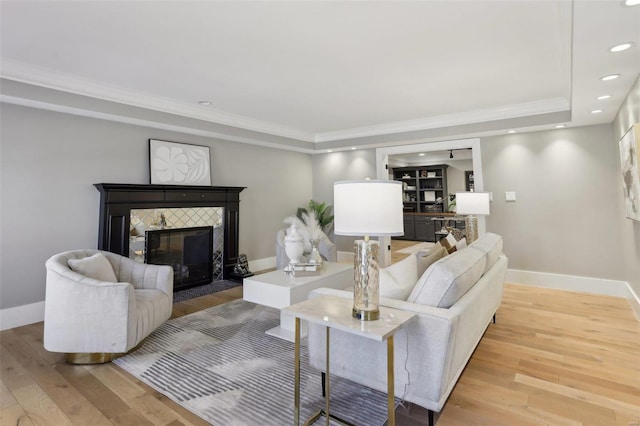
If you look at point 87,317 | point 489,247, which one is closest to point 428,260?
point 489,247

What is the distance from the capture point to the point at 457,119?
4605 millimetres

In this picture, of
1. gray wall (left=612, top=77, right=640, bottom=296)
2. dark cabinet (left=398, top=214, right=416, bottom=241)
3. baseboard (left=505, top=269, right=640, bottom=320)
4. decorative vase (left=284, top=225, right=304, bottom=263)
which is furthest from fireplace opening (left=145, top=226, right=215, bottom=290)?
dark cabinet (left=398, top=214, right=416, bottom=241)

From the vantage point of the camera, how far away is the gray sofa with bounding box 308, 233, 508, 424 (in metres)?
1.47

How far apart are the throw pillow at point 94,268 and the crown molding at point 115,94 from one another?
1827 mm

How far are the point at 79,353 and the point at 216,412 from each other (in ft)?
4.34

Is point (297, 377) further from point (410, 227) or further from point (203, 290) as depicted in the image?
point (410, 227)

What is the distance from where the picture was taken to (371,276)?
1.47 m

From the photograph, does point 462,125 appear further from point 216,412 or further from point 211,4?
point 216,412

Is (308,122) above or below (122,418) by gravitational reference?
above

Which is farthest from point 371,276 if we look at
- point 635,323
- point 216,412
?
point 635,323

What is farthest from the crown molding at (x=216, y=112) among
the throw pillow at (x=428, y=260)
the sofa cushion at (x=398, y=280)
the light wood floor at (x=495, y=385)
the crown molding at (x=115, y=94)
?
the sofa cushion at (x=398, y=280)

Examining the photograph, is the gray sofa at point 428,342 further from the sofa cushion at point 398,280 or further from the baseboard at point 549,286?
the baseboard at point 549,286

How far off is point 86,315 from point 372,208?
2221mm

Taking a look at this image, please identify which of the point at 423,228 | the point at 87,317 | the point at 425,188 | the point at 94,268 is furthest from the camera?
the point at 425,188
